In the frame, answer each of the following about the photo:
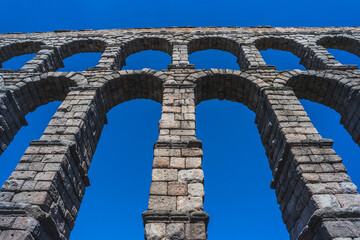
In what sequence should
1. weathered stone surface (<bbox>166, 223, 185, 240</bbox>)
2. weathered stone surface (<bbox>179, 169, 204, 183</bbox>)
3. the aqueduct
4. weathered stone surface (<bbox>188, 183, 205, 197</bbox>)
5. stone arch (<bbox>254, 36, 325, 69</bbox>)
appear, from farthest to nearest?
stone arch (<bbox>254, 36, 325, 69</bbox>) → weathered stone surface (<bbox>179, 169, 204, 183</bbox>) → weathered stone surface (<bbox>188, 183, 205, 197</bbox>) → the aqueduct → weathered stone surface (<bbox>166, 223, 185, 240</bbox>)

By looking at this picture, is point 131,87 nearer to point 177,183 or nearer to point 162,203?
point 177,183

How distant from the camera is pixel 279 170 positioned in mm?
6453

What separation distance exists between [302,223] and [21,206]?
523 centimetres

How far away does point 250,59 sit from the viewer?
34.0 feet

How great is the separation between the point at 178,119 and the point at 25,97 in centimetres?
552

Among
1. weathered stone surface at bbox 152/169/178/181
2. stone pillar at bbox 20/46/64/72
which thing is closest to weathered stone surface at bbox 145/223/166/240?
weathered stone surface at bbox 152/169/178/181

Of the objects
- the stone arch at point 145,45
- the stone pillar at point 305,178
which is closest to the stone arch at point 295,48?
the stone pillar at point 305,178

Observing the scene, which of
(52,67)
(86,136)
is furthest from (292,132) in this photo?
(52,67)

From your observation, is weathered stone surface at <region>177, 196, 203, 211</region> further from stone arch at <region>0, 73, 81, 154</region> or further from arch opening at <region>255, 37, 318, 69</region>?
arch opening at <region>255, 37, 318, 69</region>

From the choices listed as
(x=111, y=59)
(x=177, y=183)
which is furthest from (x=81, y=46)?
(x=177, y=183)

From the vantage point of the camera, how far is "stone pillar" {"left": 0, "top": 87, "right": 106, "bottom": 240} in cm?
461

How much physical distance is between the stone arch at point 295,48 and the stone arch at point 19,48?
34.4 feet

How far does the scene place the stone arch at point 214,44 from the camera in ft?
40.3

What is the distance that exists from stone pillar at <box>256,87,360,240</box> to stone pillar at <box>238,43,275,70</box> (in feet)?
6.60
